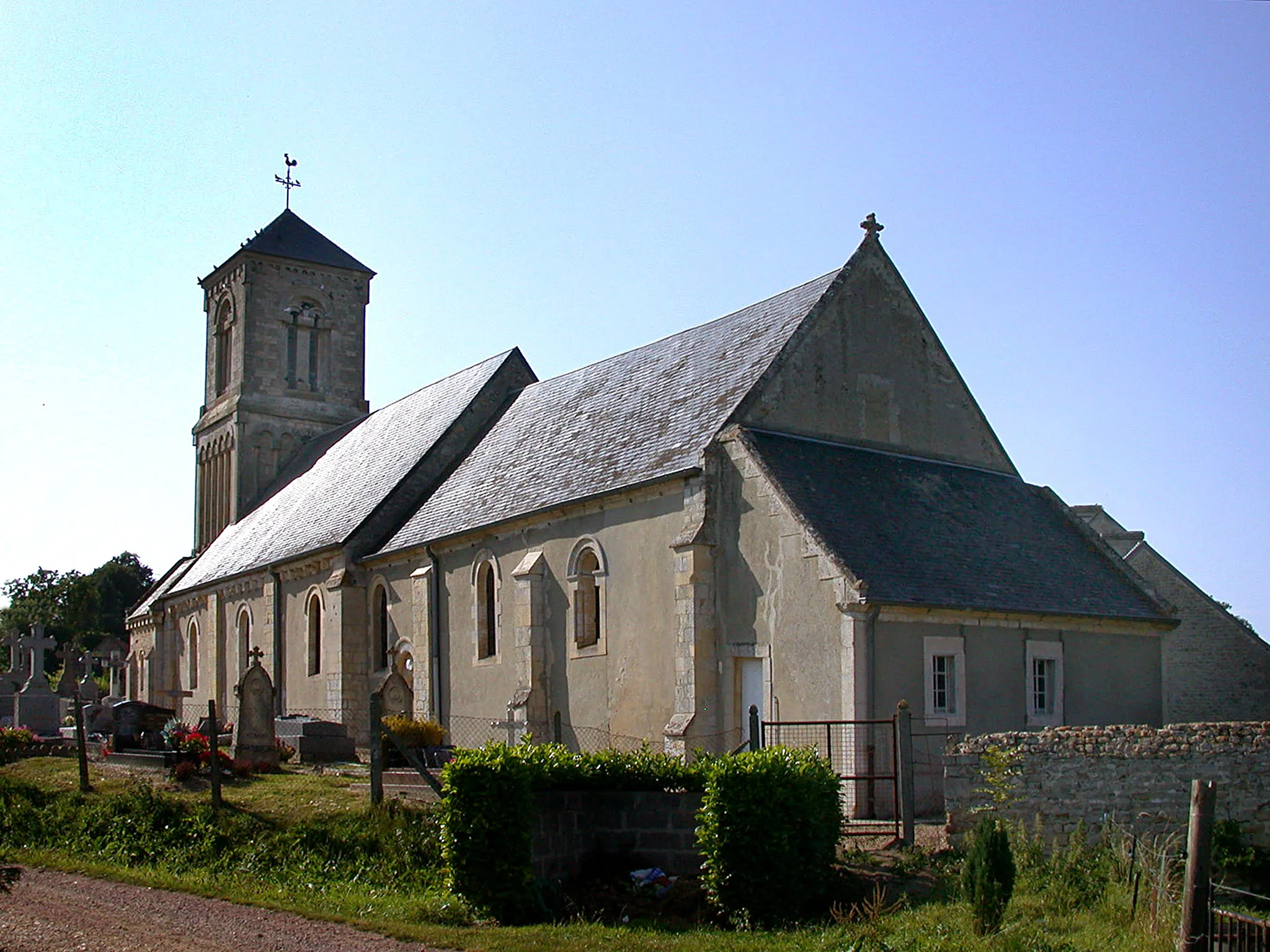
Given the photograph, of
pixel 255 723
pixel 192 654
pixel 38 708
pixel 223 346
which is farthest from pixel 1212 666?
pixel 223 346

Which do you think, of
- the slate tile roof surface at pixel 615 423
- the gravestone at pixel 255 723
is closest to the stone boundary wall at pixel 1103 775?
the slate tile roof surface at pixel 615 423

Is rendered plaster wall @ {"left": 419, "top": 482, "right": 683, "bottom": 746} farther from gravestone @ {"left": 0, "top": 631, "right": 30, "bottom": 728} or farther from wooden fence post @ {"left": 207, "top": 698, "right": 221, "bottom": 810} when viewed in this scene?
gravestone @ {"left": 0, "top": 631, "right": 30, "bottom": 728}

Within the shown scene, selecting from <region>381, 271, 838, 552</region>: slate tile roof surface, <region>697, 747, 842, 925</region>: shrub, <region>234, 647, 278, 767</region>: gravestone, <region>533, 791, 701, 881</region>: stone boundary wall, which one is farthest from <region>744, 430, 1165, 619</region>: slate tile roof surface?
<region>234, 647, 278, 767</region>: gravestone

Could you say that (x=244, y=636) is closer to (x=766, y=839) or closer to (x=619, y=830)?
(x=619, y=830)

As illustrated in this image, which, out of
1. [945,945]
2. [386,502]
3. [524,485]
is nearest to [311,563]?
[386,502]

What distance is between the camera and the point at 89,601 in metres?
80.1

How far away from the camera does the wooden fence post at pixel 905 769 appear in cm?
1490

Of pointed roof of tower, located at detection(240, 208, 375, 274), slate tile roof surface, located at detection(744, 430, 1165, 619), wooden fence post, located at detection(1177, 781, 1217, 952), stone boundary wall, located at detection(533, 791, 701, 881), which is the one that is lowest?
stone boundary wall, located at detection(533, 791, 701, 881)

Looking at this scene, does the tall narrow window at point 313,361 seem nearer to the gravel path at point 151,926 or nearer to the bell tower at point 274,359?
the bell tower at point 274,359

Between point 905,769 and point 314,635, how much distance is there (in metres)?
21.5

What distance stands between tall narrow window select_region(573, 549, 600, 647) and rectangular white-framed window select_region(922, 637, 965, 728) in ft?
22.1

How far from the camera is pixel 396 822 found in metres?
15.9

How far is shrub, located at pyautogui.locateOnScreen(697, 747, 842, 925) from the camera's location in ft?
42.0

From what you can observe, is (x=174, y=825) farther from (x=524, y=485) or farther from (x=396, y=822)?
(x=524, y=485)
